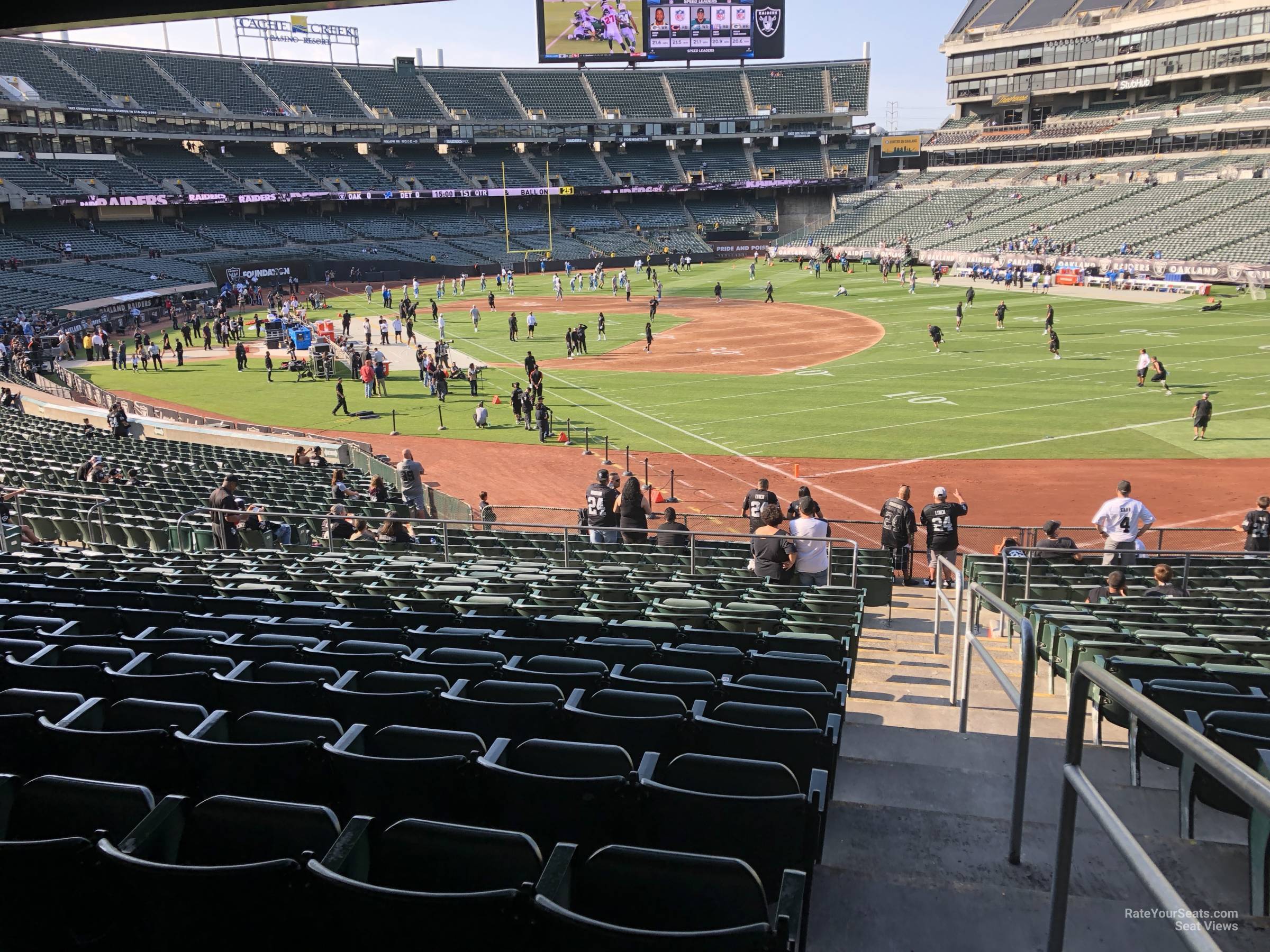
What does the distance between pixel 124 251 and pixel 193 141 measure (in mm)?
19540

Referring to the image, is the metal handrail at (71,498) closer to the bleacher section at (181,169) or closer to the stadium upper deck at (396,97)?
the stadium upper deck at (396,97)

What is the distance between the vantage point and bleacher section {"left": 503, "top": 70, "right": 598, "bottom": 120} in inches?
4003

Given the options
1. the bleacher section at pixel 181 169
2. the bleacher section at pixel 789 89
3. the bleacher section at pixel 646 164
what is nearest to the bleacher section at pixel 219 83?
the bleacher section at pixel 181 169

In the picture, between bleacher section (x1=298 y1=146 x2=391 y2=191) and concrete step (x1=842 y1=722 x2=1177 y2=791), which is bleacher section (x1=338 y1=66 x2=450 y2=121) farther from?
concrete step (x1=842 y1=722 x2=1177 y2=791)

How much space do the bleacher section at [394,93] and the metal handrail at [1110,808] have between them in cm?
10063

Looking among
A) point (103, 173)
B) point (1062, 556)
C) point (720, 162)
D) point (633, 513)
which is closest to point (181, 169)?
point (103, 173)

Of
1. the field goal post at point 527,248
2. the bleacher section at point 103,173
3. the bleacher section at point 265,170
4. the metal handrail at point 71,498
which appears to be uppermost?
the bleacher section at point 265,170

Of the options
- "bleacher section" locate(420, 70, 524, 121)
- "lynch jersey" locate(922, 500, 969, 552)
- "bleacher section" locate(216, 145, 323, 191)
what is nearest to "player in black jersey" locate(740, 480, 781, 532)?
"lynch jersey" locate(922, 500, 969, 552)

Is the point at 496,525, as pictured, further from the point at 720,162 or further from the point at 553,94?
the point at 553,94

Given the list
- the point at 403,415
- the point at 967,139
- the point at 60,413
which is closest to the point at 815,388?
the point at 403,415

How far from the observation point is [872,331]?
48406 millimetres

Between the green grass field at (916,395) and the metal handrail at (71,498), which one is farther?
the green grass field at (916,395)

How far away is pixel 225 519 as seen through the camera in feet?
51.3

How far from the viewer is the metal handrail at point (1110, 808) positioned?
7.86ft
